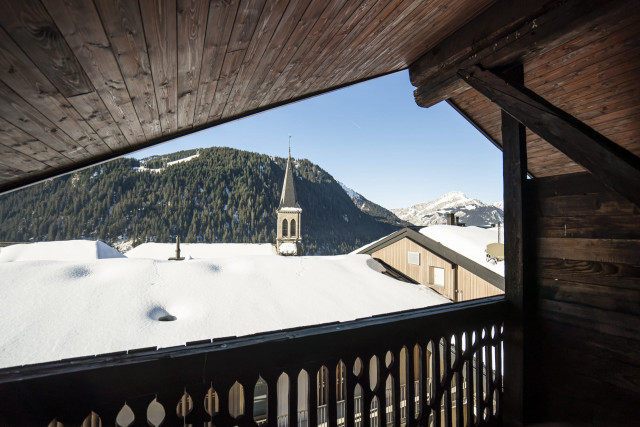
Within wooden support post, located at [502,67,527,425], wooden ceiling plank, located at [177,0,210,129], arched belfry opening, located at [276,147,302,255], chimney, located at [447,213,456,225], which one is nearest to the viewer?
wooden ceiling plank, located at [177,0,210,129]

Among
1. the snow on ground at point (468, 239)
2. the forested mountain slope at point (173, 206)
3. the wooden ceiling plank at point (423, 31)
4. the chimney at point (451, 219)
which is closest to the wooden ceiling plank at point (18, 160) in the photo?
the wooden ceiling plank at point (423, 31)

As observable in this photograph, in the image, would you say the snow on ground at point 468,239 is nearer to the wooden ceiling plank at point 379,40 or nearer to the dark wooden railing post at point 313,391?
the wooden ceiling plank at point 379,40

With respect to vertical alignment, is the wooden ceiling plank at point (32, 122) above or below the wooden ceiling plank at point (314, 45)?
below

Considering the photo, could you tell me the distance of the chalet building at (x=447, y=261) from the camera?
10.0m

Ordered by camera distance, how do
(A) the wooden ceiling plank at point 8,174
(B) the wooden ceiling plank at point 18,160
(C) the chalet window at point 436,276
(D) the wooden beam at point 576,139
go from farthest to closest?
→ (C) the chalet window at point 436,276
(A) the wooden ceiling plank at point 8,174
(B) the wooden ceiling plank at point 18,160
(D) the wooden beam at point 576,139

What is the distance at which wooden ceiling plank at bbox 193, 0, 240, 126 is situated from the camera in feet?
4.14

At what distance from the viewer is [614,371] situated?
1775 mm

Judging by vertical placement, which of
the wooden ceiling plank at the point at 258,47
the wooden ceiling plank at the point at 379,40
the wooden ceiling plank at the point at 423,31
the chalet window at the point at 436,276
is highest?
the wooden ceiling plank at the point at 423,31

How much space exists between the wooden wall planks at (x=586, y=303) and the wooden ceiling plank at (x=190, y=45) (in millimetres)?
2256

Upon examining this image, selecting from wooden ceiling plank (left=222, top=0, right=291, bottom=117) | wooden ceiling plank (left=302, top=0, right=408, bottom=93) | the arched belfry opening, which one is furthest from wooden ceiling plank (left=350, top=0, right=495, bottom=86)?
the arched belfry opening

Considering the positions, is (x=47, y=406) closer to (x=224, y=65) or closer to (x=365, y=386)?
(x=365, y=386)

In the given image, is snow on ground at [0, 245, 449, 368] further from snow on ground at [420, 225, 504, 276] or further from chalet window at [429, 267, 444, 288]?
chalet window at [429, 267, 444, 288]

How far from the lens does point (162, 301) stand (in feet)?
21.9

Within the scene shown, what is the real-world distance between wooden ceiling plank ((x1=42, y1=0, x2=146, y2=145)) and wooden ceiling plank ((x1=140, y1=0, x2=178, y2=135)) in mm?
154
